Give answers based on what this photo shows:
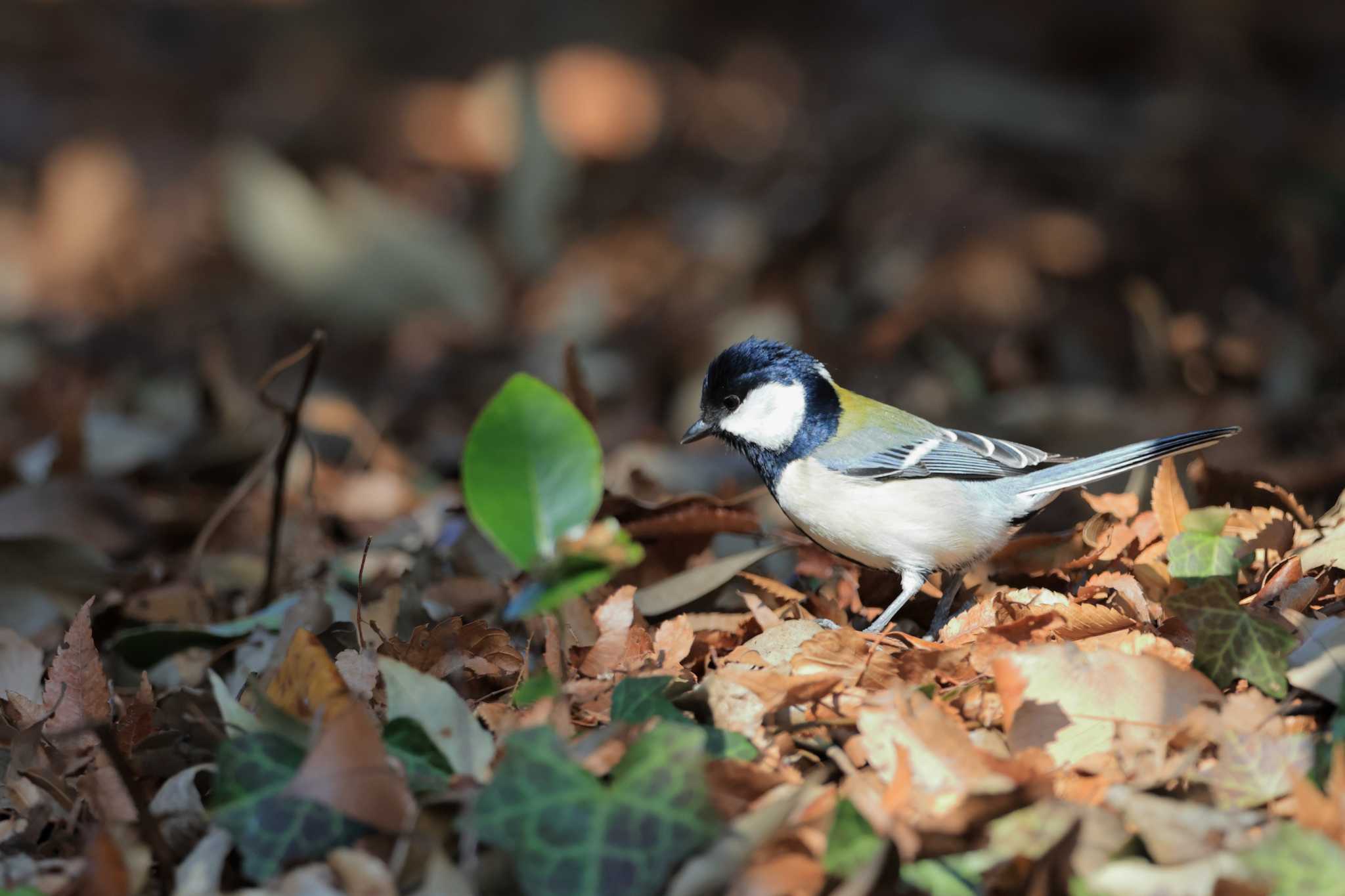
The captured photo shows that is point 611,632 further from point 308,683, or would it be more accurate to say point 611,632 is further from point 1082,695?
point 1082,695

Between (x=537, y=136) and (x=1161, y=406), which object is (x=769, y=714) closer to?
(x=1161, y=406)

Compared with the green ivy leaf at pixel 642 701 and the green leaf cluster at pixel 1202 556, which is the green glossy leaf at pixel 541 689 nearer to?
the green ivy leaf at pixel 642 701

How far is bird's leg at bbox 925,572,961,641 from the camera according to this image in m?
2.60

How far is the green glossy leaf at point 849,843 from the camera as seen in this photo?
62.8 inches

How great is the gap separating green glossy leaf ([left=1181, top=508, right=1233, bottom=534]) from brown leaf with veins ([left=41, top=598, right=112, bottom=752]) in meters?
2.01

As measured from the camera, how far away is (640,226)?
684cm

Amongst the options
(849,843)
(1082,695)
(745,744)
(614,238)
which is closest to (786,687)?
(745,744)

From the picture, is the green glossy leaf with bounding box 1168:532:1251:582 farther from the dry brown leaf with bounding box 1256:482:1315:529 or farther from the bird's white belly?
the bird's white belly

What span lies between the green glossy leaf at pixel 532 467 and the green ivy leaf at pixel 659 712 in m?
0.37

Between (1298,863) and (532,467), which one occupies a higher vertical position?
(532,467)

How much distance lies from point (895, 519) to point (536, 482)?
115 cm

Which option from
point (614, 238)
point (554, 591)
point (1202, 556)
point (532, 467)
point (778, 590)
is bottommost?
point (614, 238)

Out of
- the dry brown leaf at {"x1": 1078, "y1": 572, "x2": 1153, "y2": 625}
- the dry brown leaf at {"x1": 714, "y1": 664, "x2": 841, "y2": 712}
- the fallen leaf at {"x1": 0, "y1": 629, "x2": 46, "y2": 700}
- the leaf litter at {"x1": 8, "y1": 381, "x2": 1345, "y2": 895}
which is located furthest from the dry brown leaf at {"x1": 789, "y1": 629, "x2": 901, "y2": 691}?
the fallen leaf at {"x1": 0, "y1": 629, "x2": 46, "y2": 700}

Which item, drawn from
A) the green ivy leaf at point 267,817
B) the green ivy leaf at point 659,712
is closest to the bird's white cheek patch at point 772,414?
the green ivy leaf at point 659,712
